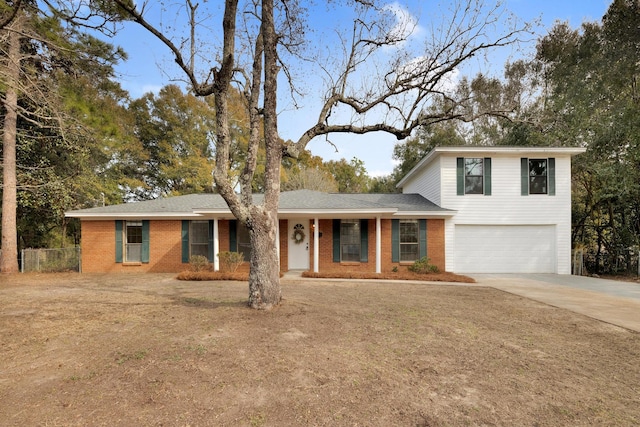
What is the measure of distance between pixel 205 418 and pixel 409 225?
434 inches

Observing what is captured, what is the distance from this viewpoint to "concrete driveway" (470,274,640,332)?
608 cm

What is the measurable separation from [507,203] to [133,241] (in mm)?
15074

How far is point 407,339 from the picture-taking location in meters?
4.39

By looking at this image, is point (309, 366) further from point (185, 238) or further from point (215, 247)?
point (185, 238)

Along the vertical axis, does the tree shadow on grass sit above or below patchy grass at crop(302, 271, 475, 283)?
above

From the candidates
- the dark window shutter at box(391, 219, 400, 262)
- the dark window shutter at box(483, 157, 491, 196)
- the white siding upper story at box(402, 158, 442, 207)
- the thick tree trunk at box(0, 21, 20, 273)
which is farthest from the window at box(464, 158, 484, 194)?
the thick tree trunk at box(0, 21, 20, 273)

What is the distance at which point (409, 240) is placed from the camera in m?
12.5

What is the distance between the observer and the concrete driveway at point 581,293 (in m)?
6.08

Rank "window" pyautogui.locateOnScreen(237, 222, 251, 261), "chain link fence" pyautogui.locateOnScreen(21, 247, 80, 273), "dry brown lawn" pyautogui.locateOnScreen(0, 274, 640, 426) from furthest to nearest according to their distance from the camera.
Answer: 1. "chain link fence" pyautogui.locateOnScreen(21, 247, 80, 273)
2. "window" pyautogui.locateOnScreen(237, 222, 251, 261)
3. "dry brown lawn" pyautogui.locateOnScreen(0, 274, 640, 426)

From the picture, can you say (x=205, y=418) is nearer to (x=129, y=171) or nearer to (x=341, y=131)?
(x=341, y=131)

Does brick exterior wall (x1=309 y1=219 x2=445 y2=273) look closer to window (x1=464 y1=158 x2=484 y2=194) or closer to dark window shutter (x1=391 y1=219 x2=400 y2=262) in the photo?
dark window shutter (x1=391 y1=219 x2=400 y2=262)

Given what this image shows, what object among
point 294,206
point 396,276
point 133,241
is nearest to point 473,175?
point 396,276

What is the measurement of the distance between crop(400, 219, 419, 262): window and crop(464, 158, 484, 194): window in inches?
101

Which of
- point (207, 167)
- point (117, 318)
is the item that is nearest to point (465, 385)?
point (117, 318)
